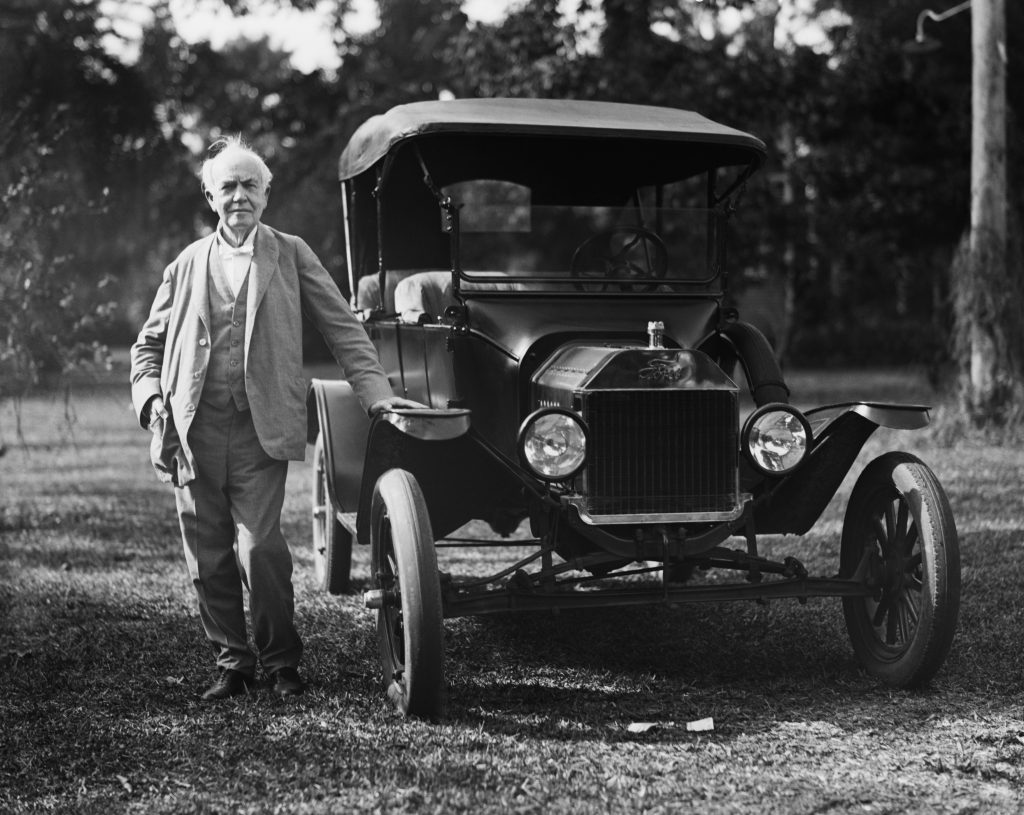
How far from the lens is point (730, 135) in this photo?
5.14 meters

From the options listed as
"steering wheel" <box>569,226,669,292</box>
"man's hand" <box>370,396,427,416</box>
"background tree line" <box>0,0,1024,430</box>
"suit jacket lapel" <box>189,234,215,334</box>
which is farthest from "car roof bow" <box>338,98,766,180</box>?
"background tree line" <box>0,0,1024,430</box>

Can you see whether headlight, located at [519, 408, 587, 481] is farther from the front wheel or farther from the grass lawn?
the front wheel

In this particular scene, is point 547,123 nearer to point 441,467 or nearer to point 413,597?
point 441,467

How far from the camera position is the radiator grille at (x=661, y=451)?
443cm

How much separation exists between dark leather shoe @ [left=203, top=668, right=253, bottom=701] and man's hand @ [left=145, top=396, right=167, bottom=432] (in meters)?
0.94

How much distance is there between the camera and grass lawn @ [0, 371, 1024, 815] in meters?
3.54

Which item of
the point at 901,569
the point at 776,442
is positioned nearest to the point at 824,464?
the point at 776,442

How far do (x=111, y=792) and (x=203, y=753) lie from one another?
0.35 meters

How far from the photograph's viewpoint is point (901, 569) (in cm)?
459

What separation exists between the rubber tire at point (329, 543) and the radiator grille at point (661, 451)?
1927 mm

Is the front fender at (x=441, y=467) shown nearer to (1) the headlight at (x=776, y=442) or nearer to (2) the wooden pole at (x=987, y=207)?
(1) the headlight at (x=776, y=442)

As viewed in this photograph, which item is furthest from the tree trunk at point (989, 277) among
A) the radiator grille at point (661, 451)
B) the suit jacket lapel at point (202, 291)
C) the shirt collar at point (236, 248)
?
the suit jacket lapel at point (202, 291)

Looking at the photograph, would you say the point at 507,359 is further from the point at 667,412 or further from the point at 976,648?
Result: the point at 976,648

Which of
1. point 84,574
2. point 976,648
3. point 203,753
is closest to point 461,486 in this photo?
point 203,753
